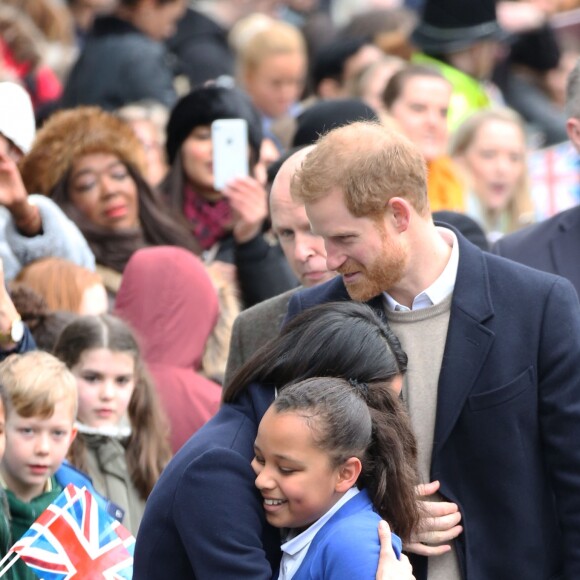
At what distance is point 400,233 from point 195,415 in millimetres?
2012

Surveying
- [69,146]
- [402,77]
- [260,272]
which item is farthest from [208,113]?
[402,77]

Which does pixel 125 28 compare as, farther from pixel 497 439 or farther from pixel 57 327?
pixel 497 439

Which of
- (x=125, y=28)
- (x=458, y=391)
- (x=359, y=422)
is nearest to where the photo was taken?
(x=359, y=422)

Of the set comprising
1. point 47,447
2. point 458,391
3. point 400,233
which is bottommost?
point 47,447

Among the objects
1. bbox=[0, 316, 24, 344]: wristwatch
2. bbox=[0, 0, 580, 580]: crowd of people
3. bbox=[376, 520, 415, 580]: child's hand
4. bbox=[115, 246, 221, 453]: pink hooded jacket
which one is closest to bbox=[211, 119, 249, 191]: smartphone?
bbox=[0, 0, 580, 580]: crowd of people

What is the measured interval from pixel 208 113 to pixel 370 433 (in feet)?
13.5

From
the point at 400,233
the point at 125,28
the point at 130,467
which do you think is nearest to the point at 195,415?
the point at 130,467

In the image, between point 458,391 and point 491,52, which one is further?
point 491,52

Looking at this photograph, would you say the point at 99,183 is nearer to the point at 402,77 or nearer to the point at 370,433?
the point at 402,77

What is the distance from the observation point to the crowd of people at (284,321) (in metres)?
3.85

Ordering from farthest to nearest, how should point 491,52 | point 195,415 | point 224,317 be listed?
point 491,52 < point 224,317 < point 195,415

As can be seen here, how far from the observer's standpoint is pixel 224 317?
6.65 m

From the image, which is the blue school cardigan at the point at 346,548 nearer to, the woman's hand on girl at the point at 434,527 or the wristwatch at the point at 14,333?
the woman's hand on girl at the point at 434,527

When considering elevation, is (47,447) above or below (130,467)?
above
